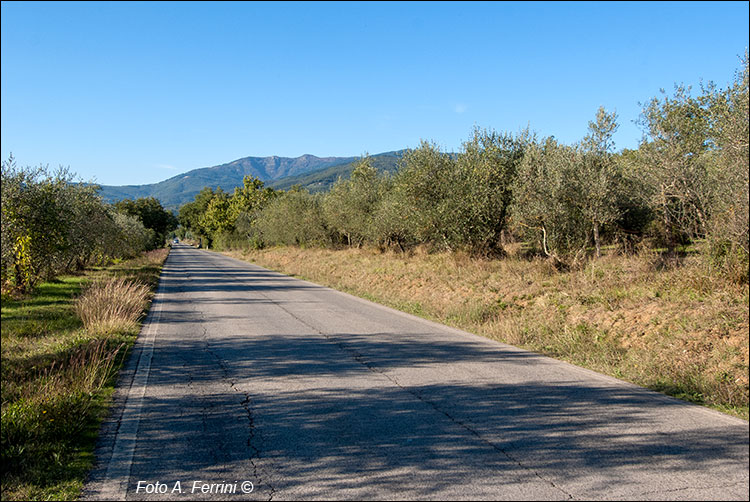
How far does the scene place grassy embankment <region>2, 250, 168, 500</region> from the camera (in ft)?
13.4

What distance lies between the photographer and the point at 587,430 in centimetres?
497

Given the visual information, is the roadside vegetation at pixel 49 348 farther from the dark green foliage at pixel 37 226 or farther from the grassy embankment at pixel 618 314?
the grassy embankment at pixel 618 314

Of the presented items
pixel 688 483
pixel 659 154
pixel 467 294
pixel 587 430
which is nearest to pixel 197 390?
pixel 587 430

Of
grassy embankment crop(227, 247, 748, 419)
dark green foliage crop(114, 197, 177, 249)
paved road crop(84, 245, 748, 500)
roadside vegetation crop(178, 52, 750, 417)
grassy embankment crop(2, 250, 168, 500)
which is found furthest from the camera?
dark green foliage crop(114, 197, 177, 249)

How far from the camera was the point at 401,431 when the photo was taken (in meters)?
4.95

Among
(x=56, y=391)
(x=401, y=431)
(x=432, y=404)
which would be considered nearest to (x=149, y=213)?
(x=56, y=391)

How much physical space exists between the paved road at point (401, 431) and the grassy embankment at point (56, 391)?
26cm

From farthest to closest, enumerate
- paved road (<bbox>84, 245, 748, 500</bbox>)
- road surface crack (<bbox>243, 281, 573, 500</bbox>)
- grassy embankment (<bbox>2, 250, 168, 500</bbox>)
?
grassy embankment (<bbox>2, 250, 168, 500</bbox>), road surface crack (<bbox>243, 281, 573, 500</bbox>), paved road (<bbox>84, 245, 748, 500</bbox>)

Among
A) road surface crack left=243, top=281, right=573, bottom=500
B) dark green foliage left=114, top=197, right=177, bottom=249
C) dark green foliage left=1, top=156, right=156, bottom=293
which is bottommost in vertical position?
road surface crack left=243, top=281, right=573, bottom=500

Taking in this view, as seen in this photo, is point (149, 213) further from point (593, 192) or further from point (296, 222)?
point (593, 192)

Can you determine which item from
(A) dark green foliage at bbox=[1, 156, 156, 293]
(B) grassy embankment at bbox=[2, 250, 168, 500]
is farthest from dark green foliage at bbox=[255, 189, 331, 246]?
(B) grassy embankment at bbox=[2, 250, 168, 500]

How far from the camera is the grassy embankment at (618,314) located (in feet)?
22.5

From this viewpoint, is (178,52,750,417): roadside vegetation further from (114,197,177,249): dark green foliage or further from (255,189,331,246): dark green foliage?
(114,197,177,249): dark green foliage

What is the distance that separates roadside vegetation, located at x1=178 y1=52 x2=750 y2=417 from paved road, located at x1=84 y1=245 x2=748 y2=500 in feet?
4.32
